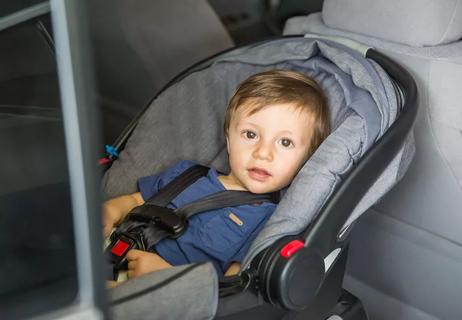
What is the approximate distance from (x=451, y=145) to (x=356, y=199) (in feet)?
1.61

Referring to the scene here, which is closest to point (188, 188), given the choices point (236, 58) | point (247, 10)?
point (236, 58)

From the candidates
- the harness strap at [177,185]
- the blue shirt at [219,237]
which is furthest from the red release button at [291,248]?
the harness strap at [177,185]

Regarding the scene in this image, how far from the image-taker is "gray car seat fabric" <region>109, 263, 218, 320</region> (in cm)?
120

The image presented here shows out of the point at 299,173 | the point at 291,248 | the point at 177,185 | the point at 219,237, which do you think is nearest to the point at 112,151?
the point at 177,185

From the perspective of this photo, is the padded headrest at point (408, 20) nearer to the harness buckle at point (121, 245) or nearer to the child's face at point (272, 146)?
the child's face at point (272, 146)

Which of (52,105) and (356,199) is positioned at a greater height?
(52,105)

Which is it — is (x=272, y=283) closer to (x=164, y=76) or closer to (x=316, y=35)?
(x=316, y=35)

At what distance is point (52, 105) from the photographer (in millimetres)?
1112

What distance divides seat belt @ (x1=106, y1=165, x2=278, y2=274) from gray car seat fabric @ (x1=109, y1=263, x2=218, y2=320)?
1.19 ft

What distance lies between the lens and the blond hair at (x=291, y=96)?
172cm

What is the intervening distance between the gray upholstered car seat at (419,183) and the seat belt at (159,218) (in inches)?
17.7

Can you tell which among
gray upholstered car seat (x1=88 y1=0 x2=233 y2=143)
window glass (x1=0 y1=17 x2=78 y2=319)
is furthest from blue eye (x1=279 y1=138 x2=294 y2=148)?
gray upholstered car seat (x1=88 y1=0 x2=233 y2=143)

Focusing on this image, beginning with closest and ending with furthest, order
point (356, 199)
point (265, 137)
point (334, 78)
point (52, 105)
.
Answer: point (52, 105), point (356, 199), point (265, 137), point (334, 78)

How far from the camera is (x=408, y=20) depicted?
70.7 inches
